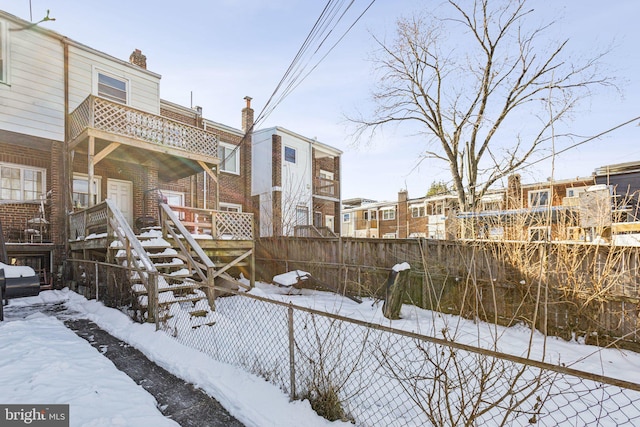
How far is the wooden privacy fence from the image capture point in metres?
5.74

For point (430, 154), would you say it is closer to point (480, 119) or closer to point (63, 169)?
point (480, 119)

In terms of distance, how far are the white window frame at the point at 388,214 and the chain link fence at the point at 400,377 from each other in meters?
26.0

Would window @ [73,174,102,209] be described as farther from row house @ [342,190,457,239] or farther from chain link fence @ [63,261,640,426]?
row house @ [342,190,457,239]

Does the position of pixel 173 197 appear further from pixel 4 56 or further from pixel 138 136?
pixel 4 56

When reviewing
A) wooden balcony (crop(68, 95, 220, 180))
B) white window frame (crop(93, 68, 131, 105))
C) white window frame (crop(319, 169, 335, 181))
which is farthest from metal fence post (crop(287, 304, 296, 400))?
white window frame (crop(319, 169, 335, 181))

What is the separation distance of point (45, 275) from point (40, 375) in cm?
833

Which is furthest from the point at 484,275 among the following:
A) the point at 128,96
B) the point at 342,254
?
the point at 128,96

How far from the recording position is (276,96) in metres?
10.6

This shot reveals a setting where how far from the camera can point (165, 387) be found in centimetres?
386

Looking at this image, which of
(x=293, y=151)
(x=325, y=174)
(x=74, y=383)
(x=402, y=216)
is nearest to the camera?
(x=74, y=383)

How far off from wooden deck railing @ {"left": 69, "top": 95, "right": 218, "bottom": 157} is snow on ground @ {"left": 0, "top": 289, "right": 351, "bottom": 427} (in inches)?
242

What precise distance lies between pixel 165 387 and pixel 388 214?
30.3 meters

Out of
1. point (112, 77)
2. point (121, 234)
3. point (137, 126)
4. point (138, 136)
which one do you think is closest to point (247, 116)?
point (112, 77)

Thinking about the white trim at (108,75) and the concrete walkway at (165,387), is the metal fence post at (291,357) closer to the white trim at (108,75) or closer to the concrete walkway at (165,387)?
the concrete walkway at (165,387)
